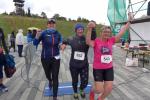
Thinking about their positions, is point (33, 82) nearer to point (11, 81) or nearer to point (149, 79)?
point (11, 81)

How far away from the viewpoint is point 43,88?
306 inches

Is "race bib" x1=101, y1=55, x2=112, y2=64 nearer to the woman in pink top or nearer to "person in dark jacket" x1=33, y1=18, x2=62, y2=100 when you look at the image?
the woman in pink top

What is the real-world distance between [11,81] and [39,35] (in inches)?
115

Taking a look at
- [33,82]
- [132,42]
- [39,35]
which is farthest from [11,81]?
[132,42]

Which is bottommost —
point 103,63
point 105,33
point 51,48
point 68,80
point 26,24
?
point 68,80

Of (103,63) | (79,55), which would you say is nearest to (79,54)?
(79,55)

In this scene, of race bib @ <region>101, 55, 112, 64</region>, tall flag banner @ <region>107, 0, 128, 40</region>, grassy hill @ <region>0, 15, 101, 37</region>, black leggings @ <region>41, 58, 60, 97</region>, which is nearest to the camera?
race bib @ <region>101, 55, 112, 64</region>

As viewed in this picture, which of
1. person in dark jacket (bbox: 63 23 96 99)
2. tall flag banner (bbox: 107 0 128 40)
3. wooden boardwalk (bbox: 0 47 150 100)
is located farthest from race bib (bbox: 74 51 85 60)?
tall flag banner (bbox: 107 0 128 40)

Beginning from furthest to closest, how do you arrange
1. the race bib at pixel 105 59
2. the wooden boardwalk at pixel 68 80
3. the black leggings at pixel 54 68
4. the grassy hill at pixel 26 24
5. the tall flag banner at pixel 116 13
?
the grassy hill at pixel 26 24
the tall flag banner at pixel 116 13
the wooden boardwalk at pixel 68 80
the black leggings at pixel 54 68
the race bib at pixel 105 59

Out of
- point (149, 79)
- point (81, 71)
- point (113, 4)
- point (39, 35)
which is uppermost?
point (113, 4)

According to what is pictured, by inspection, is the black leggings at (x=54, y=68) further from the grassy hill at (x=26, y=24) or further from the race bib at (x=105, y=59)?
the grassy hill at (x=26, y=24)

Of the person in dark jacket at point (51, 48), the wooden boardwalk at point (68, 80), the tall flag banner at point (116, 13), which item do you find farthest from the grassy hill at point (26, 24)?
the person in dark jacket at point (51, 48)

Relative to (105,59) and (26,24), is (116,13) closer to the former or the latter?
(105,59)

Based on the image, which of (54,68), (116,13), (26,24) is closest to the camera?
(54,68)
